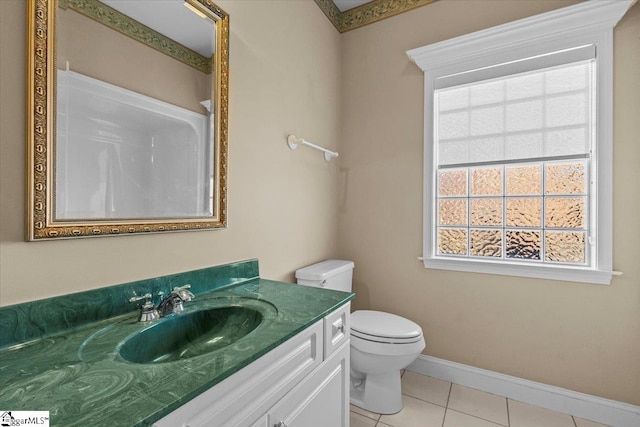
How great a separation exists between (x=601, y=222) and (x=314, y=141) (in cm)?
176

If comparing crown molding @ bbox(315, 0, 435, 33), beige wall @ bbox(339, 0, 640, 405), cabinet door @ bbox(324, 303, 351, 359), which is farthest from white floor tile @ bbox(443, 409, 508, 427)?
crown molding @ bbox(315, 0, 435, 33)

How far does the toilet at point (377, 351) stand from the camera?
1.66 metres

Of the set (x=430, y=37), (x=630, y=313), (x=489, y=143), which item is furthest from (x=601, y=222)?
(x=430, y=37)

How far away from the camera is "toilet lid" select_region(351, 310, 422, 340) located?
5.48 ft

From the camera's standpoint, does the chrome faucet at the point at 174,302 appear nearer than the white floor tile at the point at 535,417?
Yes

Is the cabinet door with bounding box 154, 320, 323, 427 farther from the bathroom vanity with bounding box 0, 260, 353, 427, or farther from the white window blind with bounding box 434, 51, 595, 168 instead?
the white window blind with bounding box 434, 51, 595, 168

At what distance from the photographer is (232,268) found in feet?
4.78

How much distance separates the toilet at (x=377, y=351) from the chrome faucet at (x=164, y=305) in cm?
89

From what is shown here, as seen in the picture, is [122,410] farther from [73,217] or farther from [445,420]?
[445,420]

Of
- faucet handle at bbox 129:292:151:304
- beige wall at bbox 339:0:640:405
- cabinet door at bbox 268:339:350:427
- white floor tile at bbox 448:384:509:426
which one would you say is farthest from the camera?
white floor tile at bbox 448:384:509:426

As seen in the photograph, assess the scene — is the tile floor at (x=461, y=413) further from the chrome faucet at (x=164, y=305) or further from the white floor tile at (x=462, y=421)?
the chrome faucet at (x=164, y=305)

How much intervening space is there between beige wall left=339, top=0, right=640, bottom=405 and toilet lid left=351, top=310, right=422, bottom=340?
0.41m

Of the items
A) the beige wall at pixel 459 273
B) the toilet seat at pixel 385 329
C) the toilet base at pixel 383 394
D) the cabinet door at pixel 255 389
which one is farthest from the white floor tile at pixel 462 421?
the cabinet door at pixel 255 389

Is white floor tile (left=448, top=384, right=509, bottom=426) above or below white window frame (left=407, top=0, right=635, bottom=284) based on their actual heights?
below
